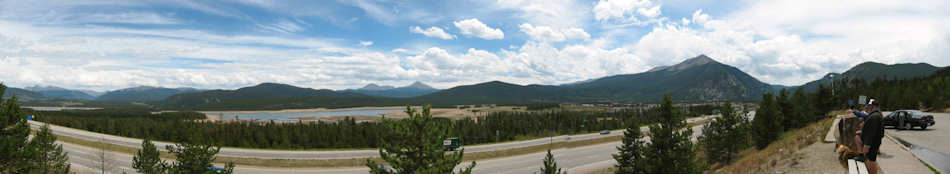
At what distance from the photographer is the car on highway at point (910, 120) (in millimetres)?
27234

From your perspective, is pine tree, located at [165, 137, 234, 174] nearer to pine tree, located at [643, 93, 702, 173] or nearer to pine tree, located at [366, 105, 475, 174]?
pine tree, located at [366, 105, 475, 174]

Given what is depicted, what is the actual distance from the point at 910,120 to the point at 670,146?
2062 cm

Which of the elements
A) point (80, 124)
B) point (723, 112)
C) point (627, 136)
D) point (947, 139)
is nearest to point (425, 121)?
point (627, 136)

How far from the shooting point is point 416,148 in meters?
14.0

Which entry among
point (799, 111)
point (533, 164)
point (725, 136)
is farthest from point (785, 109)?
point (533, 164)

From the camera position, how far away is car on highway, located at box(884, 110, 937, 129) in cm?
2723

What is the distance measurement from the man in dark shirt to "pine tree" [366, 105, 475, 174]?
1140 cm

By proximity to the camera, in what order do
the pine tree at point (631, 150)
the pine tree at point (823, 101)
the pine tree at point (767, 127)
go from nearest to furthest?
the pine tree at point (631, 150) < the pine tree at point (767, 127) < the pine tree at point (823, 101)

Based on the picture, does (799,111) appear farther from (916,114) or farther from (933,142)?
(933,142)

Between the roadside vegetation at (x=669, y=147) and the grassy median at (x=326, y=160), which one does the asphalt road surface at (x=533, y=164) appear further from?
the roadside vegetation at (x=669, y=147)

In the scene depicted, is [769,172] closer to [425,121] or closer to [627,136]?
[627,136]

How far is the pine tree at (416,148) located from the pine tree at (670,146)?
45.9 ft

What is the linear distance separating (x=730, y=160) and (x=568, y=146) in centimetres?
2533

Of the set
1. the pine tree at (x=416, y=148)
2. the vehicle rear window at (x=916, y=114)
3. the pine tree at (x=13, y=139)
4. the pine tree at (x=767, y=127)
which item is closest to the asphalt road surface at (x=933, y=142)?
the vehicle rear window at (x=916, y=114)
